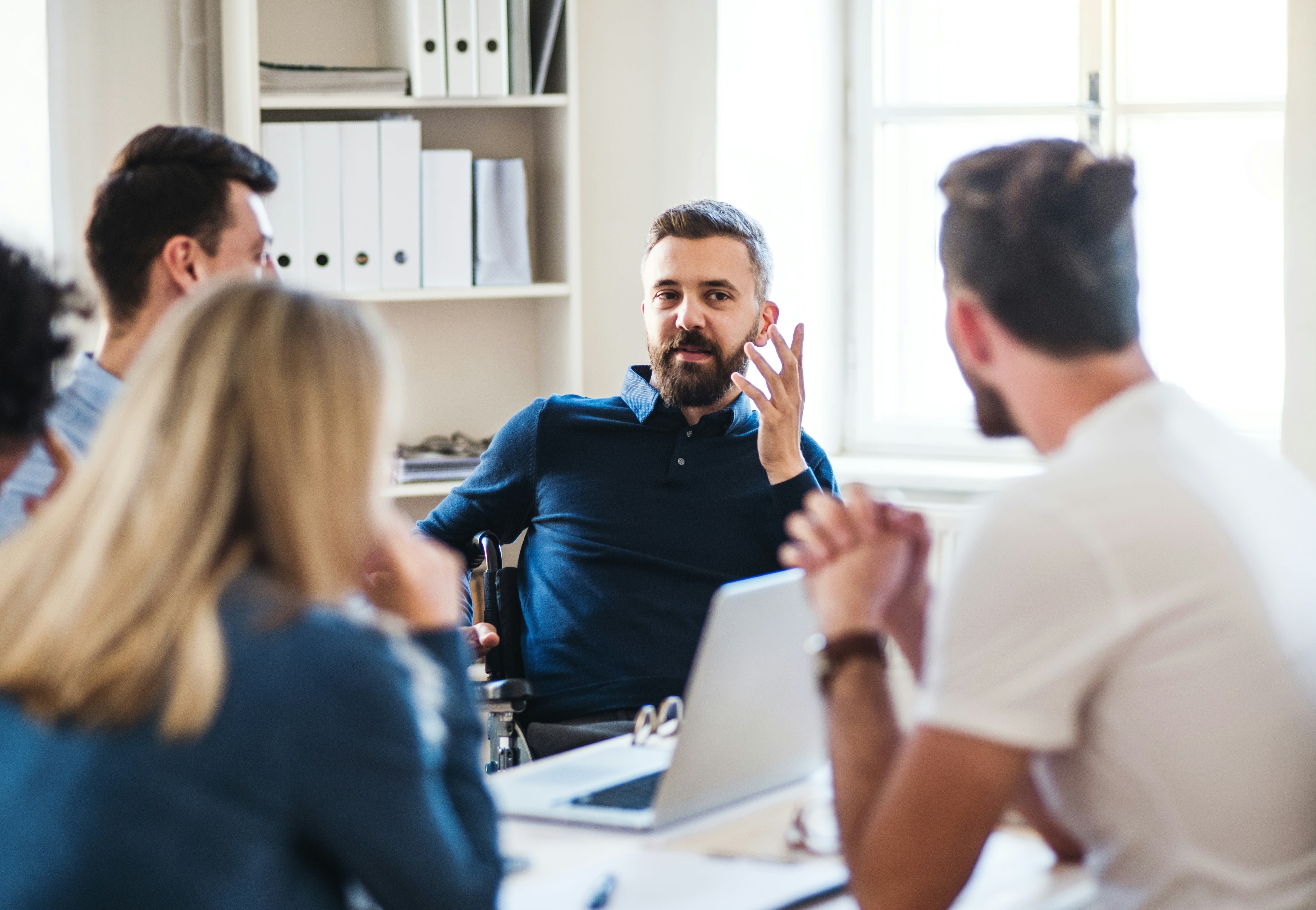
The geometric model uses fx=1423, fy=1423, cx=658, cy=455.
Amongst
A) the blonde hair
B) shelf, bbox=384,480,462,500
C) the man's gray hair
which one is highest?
the man's gray hair

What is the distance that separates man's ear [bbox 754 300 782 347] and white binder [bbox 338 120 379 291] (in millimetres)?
1026

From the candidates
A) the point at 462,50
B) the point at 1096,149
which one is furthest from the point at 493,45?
the point at 1096,149

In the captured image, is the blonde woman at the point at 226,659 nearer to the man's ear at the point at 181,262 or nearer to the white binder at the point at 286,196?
→ the man's ear at the point at 181,262

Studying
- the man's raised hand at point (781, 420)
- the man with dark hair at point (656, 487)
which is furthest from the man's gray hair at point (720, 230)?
the man's raised hand at point (781, 420)

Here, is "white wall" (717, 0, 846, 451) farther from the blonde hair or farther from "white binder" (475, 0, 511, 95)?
the blonde hair

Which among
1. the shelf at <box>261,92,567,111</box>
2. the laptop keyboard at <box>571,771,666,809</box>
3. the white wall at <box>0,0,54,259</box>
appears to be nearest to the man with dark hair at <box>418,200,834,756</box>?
the laptop keyboard at <box>571,771,666,809</box>

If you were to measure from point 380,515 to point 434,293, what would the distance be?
219 centimetres

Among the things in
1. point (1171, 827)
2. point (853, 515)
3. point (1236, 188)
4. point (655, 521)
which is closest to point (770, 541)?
point (655, 521)

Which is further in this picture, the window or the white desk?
the window

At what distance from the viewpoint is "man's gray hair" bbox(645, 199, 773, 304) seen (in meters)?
2.48

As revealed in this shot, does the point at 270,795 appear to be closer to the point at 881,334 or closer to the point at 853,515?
the point at 853,515

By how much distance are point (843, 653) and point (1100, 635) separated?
9.6 inches

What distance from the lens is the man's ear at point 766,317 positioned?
2.54 meters

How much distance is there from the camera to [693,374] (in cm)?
243
